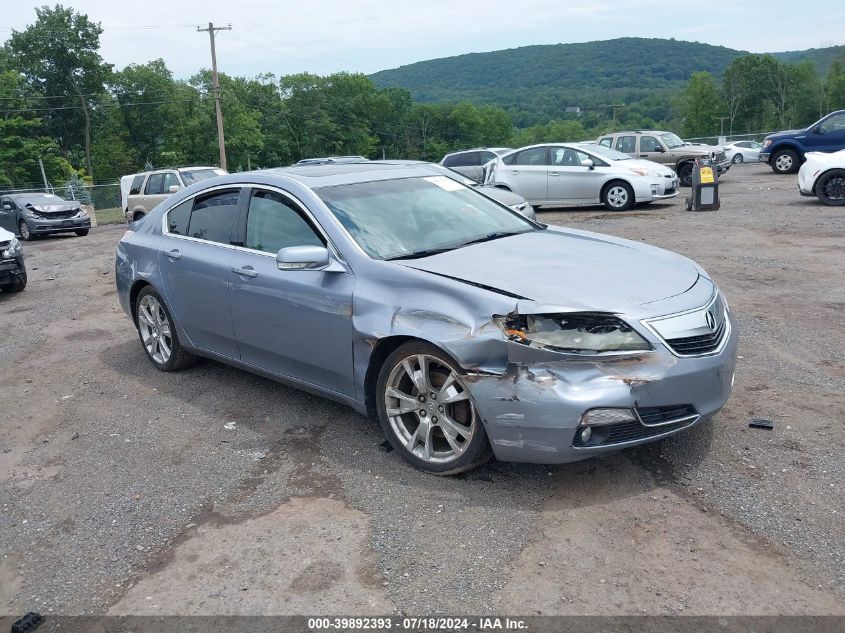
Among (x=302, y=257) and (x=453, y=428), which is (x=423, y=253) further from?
(x=453, y=428)

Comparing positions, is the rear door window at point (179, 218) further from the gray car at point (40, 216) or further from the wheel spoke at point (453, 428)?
the gray car at point (40, 216)

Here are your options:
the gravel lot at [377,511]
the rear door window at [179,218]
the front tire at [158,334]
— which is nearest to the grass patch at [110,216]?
the front tire at [158,334]

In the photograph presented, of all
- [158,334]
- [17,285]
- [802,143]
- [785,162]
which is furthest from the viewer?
[785,162]

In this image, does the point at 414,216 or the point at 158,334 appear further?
the point at 158,334

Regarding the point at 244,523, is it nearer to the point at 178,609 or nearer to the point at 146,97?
the point at 178,609

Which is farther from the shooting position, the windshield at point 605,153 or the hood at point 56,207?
the hood at point 56,207

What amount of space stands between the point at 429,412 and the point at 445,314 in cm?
56

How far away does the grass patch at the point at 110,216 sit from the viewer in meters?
30.0

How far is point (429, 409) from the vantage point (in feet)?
13.5

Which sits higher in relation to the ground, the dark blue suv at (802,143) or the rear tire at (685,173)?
the dark blue suv at (802,143)

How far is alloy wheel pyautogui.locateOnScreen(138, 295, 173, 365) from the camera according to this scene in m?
6.34

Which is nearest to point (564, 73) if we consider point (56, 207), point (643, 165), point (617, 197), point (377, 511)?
point (56, 207)

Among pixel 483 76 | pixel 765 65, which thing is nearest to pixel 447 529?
pixel 765 65

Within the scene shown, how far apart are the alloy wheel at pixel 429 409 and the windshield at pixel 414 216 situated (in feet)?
2.63
